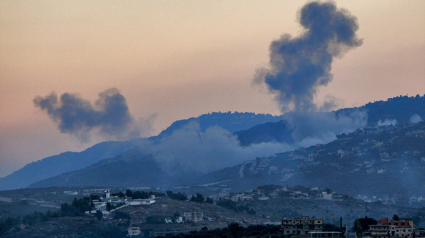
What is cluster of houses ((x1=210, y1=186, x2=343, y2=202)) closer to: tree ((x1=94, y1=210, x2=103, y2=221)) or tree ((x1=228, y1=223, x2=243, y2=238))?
tree ((x1=94, y1=210, x2=103, y2=221))

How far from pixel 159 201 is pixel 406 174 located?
7533cm

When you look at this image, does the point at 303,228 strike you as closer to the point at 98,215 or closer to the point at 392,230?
the point at 392,230

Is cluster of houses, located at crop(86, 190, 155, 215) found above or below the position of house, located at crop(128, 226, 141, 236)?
above

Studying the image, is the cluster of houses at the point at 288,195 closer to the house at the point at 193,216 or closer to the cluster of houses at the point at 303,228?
the house at the point at 193,216

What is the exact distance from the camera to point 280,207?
154375 mm

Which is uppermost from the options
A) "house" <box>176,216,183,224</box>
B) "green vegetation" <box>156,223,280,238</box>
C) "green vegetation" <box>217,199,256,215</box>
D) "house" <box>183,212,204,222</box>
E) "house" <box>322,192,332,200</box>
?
"house" <box>322,192,332,200</box>

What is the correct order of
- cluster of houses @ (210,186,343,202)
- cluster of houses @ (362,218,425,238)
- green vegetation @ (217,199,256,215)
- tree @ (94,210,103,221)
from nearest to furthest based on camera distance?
cluster of houses @ (362,218,425,238), tree @ (94,210,103,221), green vegetation @ (217,199,256,215), cluster of houses @ (210,186,343,202)

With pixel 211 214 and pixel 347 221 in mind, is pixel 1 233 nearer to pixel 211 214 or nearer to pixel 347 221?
pixel 211 214

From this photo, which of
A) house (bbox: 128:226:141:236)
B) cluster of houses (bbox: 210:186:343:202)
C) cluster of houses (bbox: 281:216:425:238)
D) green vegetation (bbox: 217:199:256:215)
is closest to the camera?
cluster of houses (bbox: 281:216:425:238)

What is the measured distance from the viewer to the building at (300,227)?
90000 millimetres

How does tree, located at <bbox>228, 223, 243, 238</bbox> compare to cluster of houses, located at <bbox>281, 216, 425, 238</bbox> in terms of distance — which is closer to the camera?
cluster of houses, located at <bbox>281, 216, 425, 238</bbox>

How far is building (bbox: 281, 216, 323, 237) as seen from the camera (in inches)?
3543

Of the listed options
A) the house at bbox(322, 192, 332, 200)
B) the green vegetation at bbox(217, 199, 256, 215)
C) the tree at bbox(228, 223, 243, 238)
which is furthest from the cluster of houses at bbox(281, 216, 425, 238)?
the house at bbox(322, 192, 332, 200)

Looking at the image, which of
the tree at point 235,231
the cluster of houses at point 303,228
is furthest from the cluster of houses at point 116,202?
the cluster of houses at point 303,228
